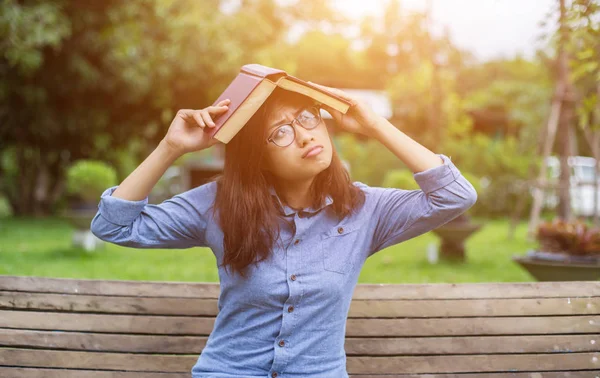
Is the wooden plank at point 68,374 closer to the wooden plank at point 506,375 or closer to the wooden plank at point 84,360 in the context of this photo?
the wooden plank at point 84,360

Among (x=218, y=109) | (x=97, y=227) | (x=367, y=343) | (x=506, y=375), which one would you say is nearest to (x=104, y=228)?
(x=97, y=227)

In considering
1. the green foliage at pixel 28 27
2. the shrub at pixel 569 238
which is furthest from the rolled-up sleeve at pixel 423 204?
the green foliage at pixel 28 27

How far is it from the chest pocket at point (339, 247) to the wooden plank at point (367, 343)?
60 centimetres

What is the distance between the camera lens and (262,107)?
224cm

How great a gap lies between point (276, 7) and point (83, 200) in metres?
38.5

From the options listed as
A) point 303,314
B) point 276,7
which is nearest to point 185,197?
point 303,314

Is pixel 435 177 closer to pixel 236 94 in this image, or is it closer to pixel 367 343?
pixel 236 94

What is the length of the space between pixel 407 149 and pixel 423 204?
20 centimetres

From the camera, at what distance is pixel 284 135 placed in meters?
2.25

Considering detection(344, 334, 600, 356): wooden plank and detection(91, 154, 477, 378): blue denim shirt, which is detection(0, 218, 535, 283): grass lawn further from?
detection(91, 154, 477, 378): blue denim shirt

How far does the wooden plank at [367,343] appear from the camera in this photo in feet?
9.00

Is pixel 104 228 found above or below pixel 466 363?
above

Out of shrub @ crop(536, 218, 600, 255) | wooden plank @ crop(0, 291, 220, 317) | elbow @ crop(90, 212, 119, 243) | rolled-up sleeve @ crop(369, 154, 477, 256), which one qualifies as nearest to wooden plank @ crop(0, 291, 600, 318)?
wooden plank @ crop(0, 291, 220, 317)

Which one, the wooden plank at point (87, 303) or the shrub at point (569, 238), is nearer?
the wooden plank at point (87, 303)
